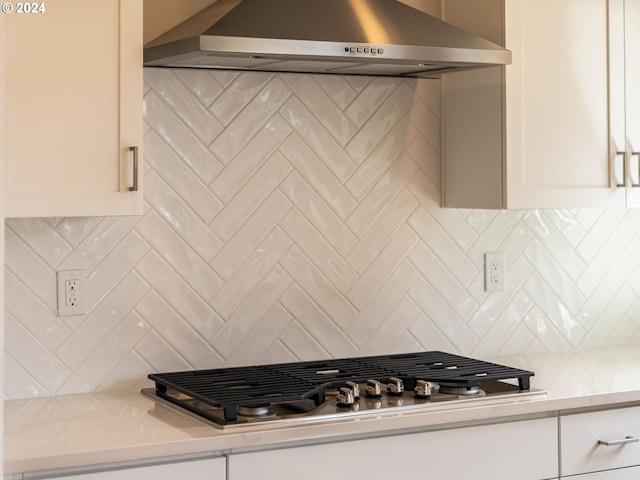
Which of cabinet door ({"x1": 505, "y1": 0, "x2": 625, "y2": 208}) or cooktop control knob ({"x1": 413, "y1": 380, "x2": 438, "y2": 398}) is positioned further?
cabinet door ({"x1": 505, "y1": 0, "x2": 625, "y2": 208})

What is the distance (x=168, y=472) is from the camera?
83.1 inches

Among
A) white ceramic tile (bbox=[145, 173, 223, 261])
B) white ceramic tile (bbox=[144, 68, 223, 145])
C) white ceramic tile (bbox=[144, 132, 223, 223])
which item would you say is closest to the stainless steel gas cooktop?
white ceramic tile (bbox=[145, 173, 223, 261])

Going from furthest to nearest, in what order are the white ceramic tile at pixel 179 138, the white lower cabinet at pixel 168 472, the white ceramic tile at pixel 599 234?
the white ceramic tile at pixel 599 234 → the white ceramic tile at pixel 179 138 → the white lower cabinet at pixel 168 472

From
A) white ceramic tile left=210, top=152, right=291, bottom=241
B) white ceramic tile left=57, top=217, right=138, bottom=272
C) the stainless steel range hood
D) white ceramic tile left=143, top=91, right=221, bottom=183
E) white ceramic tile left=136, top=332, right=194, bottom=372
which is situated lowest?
white ceramic tile left=136, top=332, right=194, bottom=372

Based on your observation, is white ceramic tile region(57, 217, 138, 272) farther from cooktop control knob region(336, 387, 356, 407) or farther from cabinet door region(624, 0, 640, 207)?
cabinet door region(624, 0, 640, 207)

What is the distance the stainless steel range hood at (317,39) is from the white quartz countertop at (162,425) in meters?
0.87

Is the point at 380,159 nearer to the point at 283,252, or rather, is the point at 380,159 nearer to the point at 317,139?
the point at 317,139

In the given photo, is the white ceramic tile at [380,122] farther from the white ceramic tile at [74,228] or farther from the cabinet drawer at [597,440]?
the cabinet drawer at [597,440]

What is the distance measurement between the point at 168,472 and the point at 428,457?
25.4 inches

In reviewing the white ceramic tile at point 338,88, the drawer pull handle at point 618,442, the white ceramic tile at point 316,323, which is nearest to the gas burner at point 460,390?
the drawer pull handle at point 618,442

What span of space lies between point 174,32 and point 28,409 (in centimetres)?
103

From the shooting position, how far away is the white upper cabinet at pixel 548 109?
2811mm

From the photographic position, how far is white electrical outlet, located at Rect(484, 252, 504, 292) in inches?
125

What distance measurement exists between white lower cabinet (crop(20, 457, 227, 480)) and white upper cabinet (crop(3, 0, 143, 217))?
609 mm
